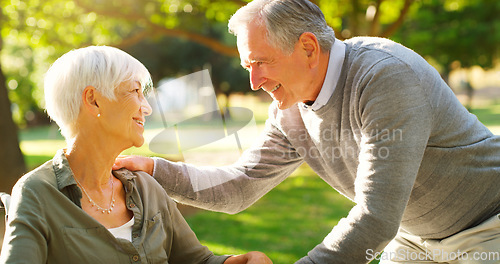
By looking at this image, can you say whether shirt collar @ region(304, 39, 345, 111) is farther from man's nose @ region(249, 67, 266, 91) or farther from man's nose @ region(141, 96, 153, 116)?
man's nose @ region(141, 96, 153, 116)

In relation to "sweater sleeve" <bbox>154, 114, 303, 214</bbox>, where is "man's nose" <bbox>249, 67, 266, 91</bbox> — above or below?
above

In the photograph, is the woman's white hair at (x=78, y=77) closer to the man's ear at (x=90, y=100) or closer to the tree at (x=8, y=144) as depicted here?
the man's ear at (x=90, y=100)

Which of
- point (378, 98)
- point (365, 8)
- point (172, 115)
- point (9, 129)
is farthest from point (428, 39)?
point (378, 98)

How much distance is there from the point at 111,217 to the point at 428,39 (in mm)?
17223

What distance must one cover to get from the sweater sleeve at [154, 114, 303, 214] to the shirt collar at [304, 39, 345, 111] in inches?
19.5

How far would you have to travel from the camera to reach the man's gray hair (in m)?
2.14

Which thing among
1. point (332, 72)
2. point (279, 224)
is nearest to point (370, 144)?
point (332, 72)

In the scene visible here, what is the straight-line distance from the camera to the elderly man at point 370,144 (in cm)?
184

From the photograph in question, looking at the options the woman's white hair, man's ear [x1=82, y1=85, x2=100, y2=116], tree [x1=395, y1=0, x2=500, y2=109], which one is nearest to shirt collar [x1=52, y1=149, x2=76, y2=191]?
the woman's white hair

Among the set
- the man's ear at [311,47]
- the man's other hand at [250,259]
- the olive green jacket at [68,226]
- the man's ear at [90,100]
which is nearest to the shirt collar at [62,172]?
the olive green jacket at [68,226]

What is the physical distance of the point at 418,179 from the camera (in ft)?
7.16

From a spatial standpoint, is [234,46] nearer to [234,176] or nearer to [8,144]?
[8,144]

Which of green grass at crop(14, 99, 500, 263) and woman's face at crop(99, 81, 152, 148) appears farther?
green grass at crop(14, 99, 500, 263)

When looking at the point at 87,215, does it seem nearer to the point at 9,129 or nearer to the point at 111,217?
the point at 111,217
